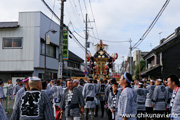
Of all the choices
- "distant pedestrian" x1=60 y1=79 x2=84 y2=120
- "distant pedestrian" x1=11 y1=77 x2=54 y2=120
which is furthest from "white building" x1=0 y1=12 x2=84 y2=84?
"distant pedestrian" x1=11 y1=77 x2=54 y2=120

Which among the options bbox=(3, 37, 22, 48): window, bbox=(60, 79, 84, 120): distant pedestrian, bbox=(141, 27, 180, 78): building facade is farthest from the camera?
bbox=(141, 27, 180, 78): building facade

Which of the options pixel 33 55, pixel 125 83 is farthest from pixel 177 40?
pixel 125 83

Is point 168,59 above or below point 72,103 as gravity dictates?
above

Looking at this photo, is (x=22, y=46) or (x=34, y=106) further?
(x=22, y=46)

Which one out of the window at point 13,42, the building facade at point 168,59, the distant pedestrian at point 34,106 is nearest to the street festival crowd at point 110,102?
the distant pedestrian at point 34,106

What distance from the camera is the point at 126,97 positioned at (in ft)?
14.1

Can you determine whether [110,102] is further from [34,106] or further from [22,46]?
[22,46]

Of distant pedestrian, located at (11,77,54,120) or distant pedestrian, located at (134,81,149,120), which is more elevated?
distant pedestrian, located at (11,77,54,120)

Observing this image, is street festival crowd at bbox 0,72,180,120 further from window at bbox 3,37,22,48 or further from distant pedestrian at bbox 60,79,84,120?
window at bbox 3,37,22,48

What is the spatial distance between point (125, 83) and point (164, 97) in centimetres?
416

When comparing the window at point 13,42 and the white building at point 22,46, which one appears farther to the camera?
the window at point 13,42

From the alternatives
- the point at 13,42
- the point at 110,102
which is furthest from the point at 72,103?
the point at 13,42

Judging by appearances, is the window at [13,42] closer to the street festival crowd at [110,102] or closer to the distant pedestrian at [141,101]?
the street festival crowd at [110,102]

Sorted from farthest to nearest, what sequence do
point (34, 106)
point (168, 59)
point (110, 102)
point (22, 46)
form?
point (168, 59), point (22, 46), point (110, 102), point (34, 106)
